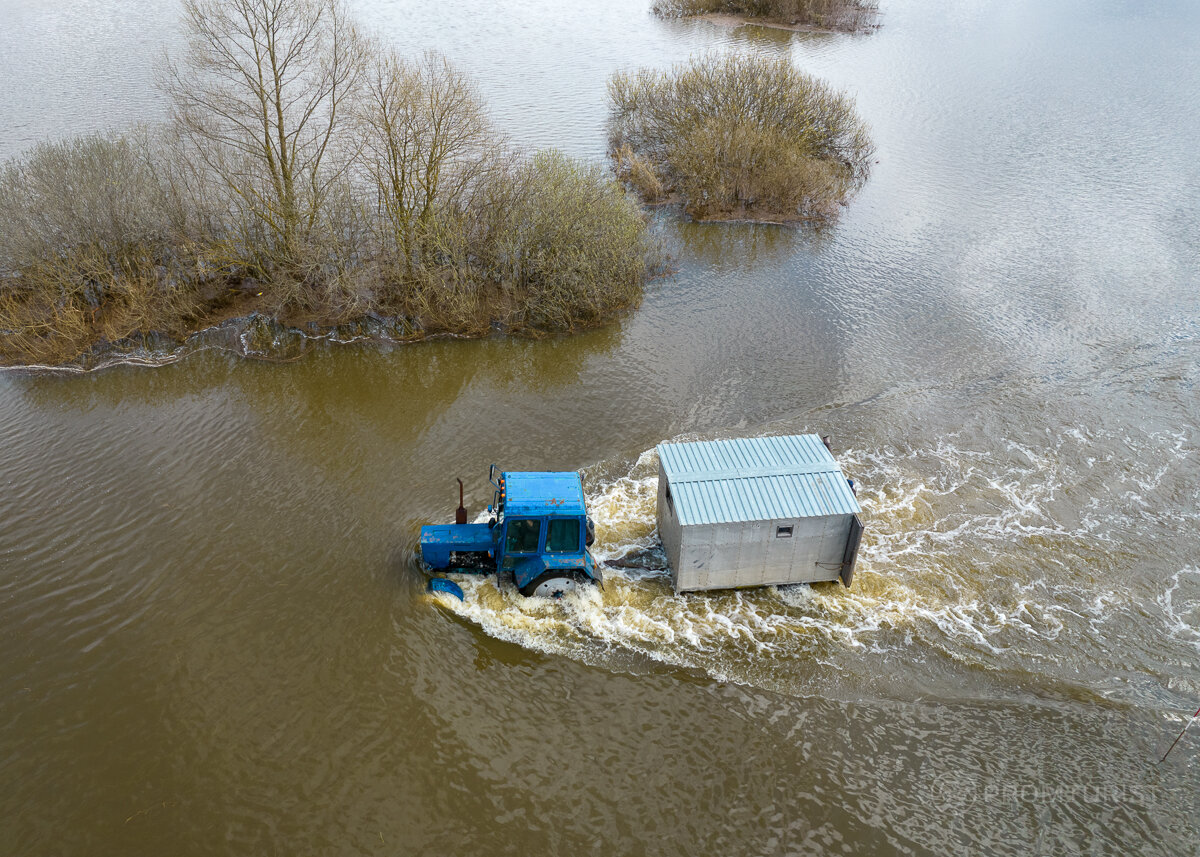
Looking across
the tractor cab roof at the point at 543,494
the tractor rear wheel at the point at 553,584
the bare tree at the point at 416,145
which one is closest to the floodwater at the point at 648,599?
the tractor rear wheel at the point at 553,584

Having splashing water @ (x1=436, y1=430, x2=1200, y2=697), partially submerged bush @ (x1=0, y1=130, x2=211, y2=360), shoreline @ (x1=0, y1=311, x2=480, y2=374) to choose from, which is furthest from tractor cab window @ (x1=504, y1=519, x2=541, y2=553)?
partially submerged bush @ (x1=0, y1=130, x2=211, y2=360)

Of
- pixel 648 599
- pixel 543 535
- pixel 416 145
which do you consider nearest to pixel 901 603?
pixel 648 599

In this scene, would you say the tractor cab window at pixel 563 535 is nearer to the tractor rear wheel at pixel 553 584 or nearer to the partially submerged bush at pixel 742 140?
the tractor rear wheel at pixel 553 584

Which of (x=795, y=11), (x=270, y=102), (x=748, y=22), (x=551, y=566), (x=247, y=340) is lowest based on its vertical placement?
(x=551, y=566)

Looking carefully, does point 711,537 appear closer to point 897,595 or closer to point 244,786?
point 897,595

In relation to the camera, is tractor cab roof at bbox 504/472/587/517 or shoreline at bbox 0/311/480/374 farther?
shoreline at bbox 0/311/480/374

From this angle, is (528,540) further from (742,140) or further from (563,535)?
(742,140)

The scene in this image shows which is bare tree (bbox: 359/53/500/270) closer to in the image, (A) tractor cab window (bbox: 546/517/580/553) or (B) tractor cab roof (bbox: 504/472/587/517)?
(B) tractor cab roof (bbox: 504/472/587/517)
